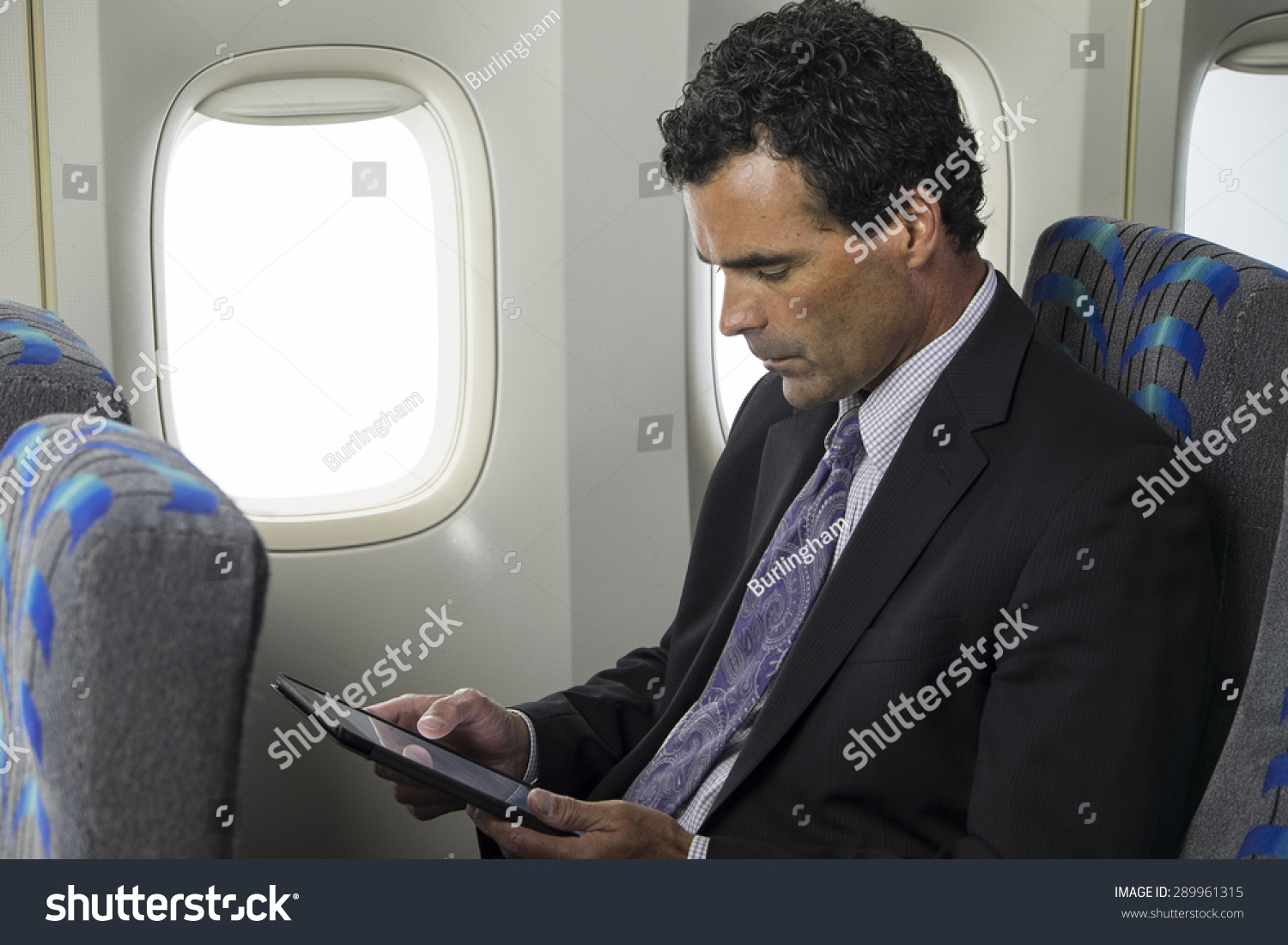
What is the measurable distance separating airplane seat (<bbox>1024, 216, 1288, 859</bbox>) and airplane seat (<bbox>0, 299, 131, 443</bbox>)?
3.53 feet

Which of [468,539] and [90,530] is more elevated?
[90,530]

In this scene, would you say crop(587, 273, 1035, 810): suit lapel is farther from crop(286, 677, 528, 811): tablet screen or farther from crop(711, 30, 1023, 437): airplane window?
crop(711, 30, 1023, 437): airplane window

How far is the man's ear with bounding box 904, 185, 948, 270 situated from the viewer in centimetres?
126

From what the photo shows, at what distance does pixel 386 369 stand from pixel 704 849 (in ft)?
4.99

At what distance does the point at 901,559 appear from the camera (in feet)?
3.93

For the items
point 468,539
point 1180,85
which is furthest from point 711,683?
point 1180,85

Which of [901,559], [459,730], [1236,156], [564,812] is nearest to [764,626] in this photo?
[901,559]

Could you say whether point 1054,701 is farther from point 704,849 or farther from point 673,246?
point 673,246

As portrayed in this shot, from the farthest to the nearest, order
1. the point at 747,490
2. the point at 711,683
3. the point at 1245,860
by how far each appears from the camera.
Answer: the point at 747,490 < the point at 711,683 < the point at 1245,860

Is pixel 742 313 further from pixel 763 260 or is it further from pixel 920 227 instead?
pixel 920 227

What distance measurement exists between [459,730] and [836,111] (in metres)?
0.90

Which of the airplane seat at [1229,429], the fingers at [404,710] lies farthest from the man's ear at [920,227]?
the fingers at [404,710]

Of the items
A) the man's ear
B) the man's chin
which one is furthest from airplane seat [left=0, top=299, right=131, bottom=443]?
the man's ear

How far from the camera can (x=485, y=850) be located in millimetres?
1476
